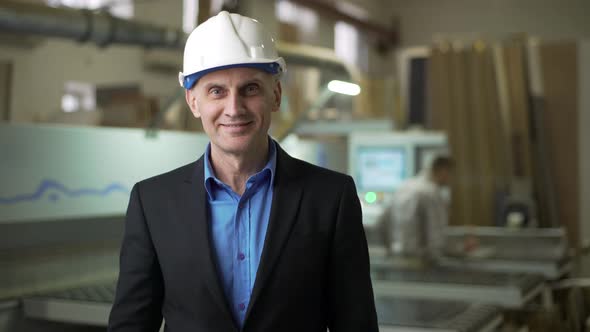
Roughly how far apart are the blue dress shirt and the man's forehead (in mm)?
167

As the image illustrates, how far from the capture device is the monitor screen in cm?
523

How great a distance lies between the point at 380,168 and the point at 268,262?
4.10 m

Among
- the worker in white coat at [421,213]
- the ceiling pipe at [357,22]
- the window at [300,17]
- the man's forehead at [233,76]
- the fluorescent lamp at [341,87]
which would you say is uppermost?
the ceiling pipe at [357,22]

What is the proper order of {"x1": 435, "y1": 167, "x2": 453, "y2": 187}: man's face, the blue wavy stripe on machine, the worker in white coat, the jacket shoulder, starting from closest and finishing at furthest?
the jacket shoulder < the blue wavy stripe on machine < the worker in white coat < {"x1": 435, "y1": 167, "x2": 453, "y2": 187}: man's face

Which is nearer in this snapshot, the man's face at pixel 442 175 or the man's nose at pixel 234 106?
the man's nose at pixel 234 106

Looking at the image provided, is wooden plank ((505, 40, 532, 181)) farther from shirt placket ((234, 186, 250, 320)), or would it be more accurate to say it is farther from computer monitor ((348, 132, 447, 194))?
shirt placket ((234, 186, 250, 320))

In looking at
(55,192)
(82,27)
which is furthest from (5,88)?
(55,192)

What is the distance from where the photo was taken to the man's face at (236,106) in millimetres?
1257

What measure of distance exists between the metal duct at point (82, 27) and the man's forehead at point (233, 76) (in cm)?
198

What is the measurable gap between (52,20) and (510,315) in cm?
254

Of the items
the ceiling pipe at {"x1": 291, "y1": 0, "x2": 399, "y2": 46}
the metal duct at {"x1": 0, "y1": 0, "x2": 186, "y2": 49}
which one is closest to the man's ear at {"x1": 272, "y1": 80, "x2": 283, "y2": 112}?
the metal duct at {"x1": 0, "y1": 0, "x2": 186, "y2": 49}

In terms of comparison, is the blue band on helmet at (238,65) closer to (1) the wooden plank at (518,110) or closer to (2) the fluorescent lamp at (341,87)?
(2) the fluorescent lamp at (341,87)

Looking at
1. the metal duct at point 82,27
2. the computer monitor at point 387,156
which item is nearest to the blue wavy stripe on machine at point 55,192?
the metal duct at point 82,27

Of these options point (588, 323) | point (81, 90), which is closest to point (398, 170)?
point (588, 323)
